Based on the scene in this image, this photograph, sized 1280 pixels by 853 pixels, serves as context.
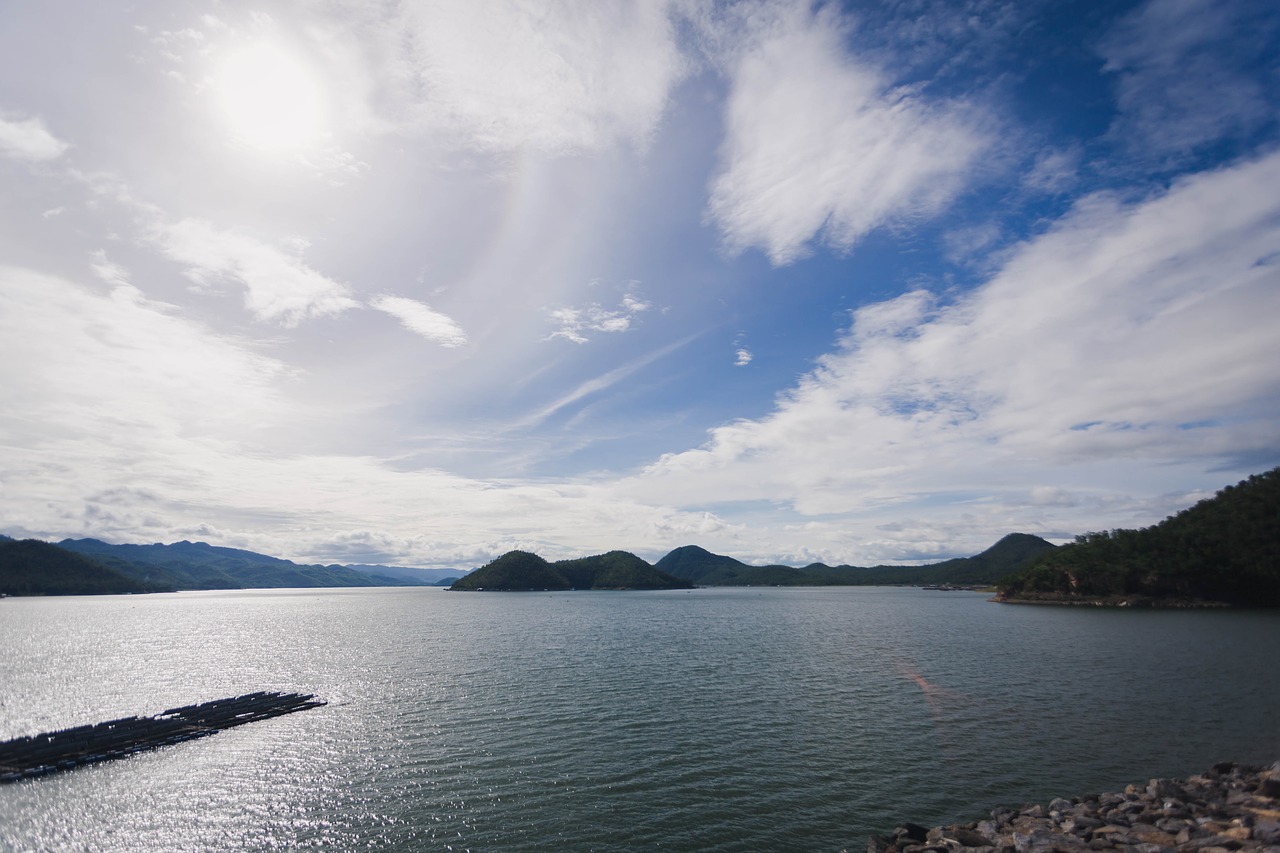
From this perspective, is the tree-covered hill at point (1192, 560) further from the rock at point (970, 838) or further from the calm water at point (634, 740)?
the rock at point (970, 838)

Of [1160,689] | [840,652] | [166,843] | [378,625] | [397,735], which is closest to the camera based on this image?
[166,843]

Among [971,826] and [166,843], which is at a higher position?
[971,826]

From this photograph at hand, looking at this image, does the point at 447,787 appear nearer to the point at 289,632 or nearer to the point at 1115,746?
the point at 1115,746

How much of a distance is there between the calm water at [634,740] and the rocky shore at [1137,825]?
2991 mm

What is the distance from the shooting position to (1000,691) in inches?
2160

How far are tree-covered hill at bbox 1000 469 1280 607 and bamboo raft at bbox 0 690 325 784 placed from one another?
661 ft

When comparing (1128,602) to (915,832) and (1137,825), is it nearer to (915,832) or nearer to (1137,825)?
(1137,825)

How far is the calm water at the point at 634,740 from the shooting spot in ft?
94.0

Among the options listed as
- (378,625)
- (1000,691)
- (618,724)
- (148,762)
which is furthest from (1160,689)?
(378,625)

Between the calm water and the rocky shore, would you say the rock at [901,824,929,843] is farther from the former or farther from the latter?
the calm water

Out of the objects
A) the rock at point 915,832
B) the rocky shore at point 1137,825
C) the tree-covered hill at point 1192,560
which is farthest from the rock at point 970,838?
the tree-covered hill at point 1192,560

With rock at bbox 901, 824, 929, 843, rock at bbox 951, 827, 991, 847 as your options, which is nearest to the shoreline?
rock at bbox 951, 827, 991, 847

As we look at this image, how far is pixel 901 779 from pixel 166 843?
3966cm

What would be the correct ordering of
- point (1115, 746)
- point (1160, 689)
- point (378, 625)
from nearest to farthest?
point (1115, 746) → point (1160, 689) → point (378, 625)
